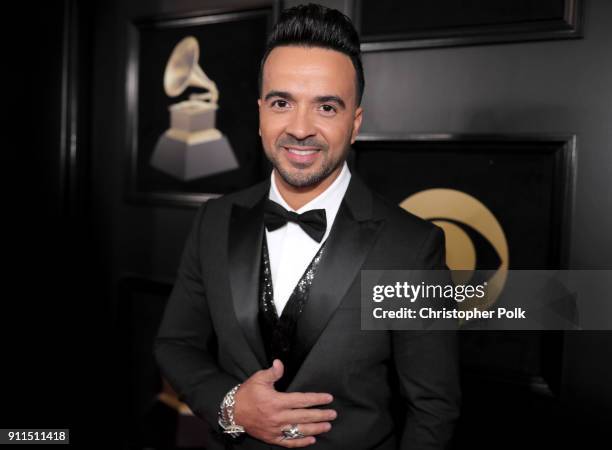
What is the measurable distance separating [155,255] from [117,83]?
830mm

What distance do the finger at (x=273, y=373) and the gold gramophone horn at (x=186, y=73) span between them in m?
1.34

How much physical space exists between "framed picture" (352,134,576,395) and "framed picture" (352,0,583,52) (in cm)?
32

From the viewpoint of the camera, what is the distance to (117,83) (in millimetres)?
2469

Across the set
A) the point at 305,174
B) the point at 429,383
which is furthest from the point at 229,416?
the point at 305,174

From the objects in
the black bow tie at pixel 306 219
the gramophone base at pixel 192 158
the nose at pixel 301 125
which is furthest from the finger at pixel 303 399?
the gramophone base at pixel 192 158

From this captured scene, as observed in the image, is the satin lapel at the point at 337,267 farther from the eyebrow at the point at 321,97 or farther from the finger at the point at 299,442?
the eyebrow at the point at 321,97

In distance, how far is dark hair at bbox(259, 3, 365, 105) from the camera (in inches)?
49.7

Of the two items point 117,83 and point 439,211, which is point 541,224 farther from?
point 117,83

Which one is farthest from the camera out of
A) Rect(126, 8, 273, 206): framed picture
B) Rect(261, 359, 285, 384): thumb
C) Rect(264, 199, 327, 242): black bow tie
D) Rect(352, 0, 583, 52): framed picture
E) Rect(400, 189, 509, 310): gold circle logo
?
Rect(126, 8, 273, 206): framed picture

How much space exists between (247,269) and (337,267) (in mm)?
242

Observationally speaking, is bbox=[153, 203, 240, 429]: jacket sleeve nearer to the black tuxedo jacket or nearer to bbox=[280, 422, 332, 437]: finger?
the black tuxedo jacket

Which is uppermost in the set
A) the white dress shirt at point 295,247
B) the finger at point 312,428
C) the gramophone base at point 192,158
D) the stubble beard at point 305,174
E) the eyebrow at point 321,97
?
the eyebrow at point 321,97

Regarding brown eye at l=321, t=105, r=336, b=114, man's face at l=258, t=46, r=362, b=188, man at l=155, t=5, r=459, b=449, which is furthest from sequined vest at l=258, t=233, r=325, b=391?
brown eye at l=321, t=105, r=336, b=114

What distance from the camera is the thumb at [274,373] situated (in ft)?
4.03
